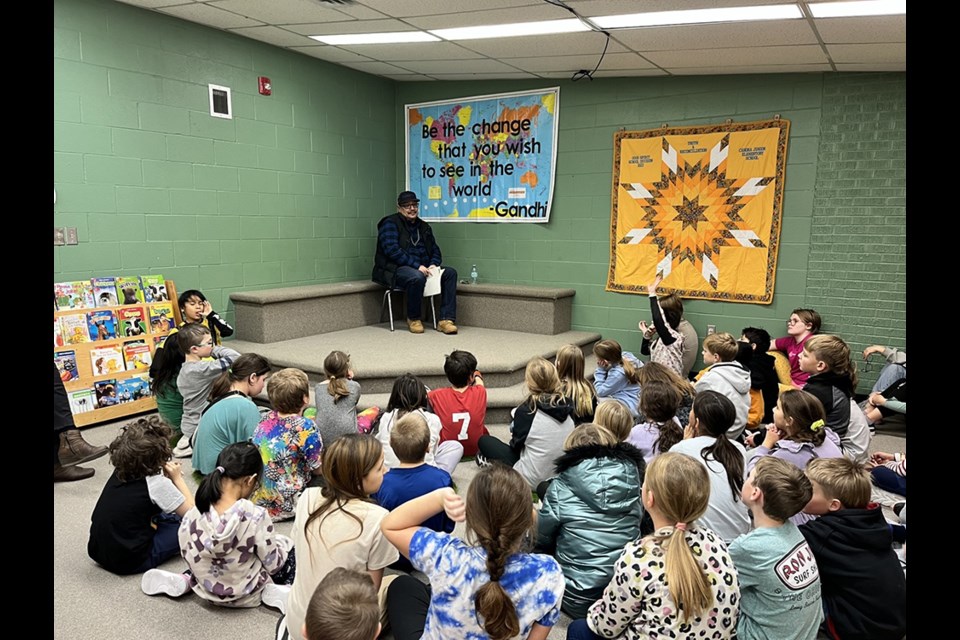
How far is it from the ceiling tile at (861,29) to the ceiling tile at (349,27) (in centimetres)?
263

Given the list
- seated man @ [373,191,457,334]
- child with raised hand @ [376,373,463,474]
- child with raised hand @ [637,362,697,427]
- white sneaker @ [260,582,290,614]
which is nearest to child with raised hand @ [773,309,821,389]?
child with raised hand @ [637,362,697,427]

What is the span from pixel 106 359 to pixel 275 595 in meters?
2.71

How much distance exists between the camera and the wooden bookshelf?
4.11m

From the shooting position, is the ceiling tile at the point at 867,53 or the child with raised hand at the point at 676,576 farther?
the ceiling tile at the point at 867,53

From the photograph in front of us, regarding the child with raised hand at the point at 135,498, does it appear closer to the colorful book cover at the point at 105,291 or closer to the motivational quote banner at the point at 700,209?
the colorful book cover at the point at 105,291

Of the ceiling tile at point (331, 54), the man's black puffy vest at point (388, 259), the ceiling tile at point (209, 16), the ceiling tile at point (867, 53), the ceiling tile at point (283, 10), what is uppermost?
the ceiling tile at point (331, 54)

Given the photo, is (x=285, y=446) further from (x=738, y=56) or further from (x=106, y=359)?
(x=738, y=56)

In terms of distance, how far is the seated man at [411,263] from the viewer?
5.90m

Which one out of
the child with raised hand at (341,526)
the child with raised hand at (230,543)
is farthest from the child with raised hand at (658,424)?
the child with raised hand at (230,543)

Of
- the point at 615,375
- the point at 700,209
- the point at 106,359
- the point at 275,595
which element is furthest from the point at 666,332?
the point at 106,359

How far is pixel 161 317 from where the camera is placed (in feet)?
15.2

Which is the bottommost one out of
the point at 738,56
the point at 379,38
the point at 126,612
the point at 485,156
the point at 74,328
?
the point at 126,612

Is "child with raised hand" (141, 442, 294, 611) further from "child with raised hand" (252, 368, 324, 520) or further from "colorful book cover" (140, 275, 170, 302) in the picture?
"colorful book cover" (140, 275, 170, 302)

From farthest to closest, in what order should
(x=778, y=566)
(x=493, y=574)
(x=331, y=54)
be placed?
(x=331, y=54)
(x=778, y=566)
(x=493, y=574)
